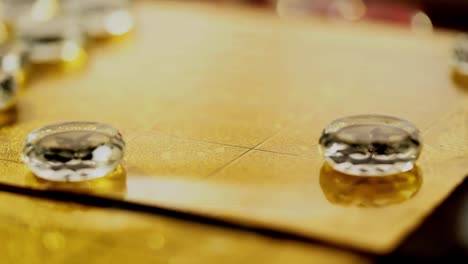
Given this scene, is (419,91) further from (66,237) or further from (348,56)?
(66,237)

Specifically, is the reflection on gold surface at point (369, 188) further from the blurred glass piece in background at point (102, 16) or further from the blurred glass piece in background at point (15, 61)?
the blurred glass piece in background at point (102, 16)

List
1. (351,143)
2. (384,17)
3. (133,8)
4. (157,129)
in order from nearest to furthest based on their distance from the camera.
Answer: (351,143), (157,129), (133,8), (384,17)

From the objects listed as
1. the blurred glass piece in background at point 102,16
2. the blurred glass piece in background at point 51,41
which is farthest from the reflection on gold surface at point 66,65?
the blurred glass piece in background at point 102,16

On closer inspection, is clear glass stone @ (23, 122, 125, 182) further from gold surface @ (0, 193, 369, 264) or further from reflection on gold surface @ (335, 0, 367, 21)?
reflection on gold surface @ (335, 0, 367, 21)

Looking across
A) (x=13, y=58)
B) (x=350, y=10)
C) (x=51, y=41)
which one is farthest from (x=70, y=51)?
(x=350, y=10)

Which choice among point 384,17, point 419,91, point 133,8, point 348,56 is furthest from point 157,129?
point 384,17

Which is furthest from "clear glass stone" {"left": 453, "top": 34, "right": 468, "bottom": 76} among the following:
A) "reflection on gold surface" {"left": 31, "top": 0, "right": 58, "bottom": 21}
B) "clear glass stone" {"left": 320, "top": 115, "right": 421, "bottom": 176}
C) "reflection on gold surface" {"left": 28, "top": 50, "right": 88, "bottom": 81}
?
"reflection on gold surface" {"left": 31, "top": 0, "right": 58, "bottom": 21}
